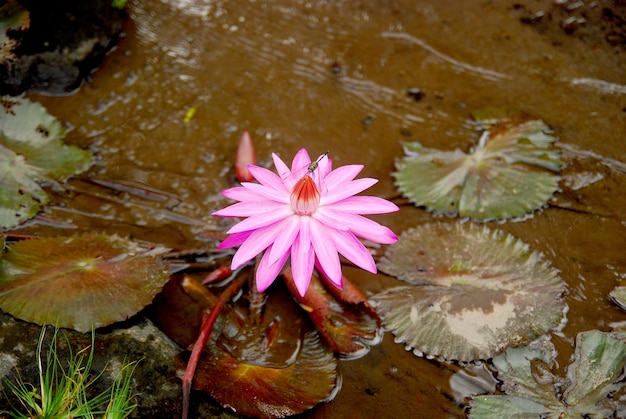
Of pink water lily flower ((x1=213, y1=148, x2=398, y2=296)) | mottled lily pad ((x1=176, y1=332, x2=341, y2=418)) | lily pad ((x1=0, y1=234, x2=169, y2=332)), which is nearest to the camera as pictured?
pink water lily flower ((x1=213, y1=148, x2=398, y2=296))

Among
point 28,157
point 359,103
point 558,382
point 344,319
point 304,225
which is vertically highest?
point 304,225

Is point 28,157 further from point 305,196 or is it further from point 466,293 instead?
point 466,293

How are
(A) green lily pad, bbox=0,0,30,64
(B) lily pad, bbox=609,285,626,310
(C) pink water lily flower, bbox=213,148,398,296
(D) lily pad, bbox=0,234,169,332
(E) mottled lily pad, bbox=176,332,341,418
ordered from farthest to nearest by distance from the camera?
(A) green lily pad, bbox=0,0,30,64 < (B) lily pad, bbox=609,285,626,310 < (D) lily pad, bbox=0,234,169,332 < (E) mottled lily pad, bbox=176,332,341,418 < (C) pink water lily flower, bbox=213,148,398,296

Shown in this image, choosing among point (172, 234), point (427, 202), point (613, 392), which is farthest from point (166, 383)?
point (613, 392)

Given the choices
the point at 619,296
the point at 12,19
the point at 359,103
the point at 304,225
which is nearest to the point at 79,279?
the point at 304,225

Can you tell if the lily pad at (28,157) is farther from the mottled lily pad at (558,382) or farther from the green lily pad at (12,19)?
the mottled lily pad at (558,382)

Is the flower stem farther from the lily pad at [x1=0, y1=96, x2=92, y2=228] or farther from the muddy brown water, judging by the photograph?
the lily pad at [x1=0, y1=96, x2=92, y2=228]

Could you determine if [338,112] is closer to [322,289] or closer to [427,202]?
[427,202]

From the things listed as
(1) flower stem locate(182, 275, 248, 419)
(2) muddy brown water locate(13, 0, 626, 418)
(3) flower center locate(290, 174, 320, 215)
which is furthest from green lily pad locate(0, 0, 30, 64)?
(3) flower center locate(290, 174, 320, 215)
